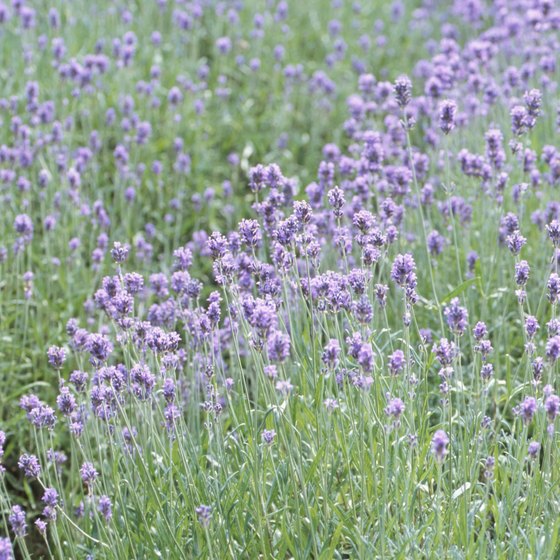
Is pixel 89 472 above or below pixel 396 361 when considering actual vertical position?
below

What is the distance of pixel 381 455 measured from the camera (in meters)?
3.26

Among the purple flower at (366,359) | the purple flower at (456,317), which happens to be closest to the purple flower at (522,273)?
the purple flower at (456,317)

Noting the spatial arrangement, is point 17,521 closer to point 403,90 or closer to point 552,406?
point 552,406

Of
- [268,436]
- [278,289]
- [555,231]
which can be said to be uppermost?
[555,231]

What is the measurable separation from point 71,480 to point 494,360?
6.37 feet

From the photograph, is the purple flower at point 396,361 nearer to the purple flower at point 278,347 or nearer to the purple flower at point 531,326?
the purple flower at point 278,347

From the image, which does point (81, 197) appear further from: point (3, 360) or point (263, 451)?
point (263, 451)

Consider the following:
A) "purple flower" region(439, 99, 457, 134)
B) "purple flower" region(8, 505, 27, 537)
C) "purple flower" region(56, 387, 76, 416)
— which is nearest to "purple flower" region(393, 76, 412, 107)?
"purple flower" region(439, 99, 457, 134)

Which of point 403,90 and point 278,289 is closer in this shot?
point 278,289

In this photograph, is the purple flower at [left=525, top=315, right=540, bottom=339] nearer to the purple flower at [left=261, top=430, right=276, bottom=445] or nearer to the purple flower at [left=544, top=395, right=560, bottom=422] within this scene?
the purple flower at [left=544, top=395, right=560, bottom=422]

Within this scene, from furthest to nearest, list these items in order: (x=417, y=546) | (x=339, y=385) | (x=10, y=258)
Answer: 1. (x=10, y=258)
2. (x=339, y=385)
3. (x=417, y=546)

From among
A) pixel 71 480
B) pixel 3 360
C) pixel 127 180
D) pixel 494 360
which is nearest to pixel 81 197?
pixel 127 180

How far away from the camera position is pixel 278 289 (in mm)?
3330

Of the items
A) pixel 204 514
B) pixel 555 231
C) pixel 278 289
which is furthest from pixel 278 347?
pixel 555 231
